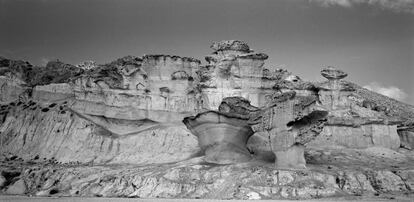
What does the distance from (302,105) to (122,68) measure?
2305 cm

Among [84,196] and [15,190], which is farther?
[15,190]

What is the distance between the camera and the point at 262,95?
181 feet

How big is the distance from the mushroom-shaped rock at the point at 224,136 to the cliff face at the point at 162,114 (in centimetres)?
8

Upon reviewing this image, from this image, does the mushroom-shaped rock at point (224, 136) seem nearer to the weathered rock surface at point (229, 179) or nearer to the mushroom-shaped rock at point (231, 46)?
the weathered rock surface at point (229, 179)

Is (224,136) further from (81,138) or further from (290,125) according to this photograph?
(81,138)

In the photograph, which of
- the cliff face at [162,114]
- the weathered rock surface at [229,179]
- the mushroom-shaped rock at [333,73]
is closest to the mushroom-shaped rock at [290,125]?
the weathered rock surface at [229,179]

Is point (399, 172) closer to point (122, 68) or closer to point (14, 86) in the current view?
point (122, 68)

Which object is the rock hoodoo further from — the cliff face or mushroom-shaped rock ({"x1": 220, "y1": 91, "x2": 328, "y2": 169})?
mushroom-shaped rock ({"x1": 220, "y1": 91, "x2": 328, "y2": 169})

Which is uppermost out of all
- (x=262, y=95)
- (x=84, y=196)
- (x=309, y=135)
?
(x=262, y=95)

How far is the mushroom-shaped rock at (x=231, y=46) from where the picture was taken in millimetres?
54438

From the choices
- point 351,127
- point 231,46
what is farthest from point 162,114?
point 351,127

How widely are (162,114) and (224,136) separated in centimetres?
1436

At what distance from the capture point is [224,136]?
4369 centimetres

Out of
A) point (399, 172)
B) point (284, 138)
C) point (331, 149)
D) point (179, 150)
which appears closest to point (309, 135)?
point (284, 138)
